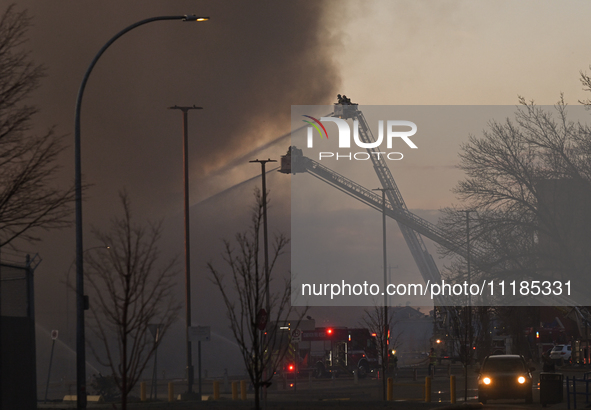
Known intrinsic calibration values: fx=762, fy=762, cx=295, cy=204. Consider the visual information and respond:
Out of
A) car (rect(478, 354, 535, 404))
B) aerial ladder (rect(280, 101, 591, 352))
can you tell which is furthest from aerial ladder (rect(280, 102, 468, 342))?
car (rect(478, 354, 535, 404))

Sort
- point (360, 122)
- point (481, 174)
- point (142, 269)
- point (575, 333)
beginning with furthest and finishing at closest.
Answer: point (575, 333)
point (360, 122)
point (481, 174)
point (142, 269)

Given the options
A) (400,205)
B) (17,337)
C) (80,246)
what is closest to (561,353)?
(400,205)

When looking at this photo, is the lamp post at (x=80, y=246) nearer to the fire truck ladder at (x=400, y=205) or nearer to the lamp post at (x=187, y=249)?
the lamp post at (x=187, y=249)

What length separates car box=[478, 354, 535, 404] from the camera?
25469 mm

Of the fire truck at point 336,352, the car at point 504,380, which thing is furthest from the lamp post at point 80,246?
the fire truck at point 336,352

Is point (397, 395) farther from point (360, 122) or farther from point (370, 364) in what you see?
point (360, 122)

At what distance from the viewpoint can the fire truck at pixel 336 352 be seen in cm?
4897

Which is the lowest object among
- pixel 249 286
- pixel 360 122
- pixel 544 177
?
pixel 249 286

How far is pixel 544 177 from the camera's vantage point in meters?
28.8

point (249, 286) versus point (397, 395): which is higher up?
point (249, 286)

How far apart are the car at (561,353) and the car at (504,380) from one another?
39.3 meters

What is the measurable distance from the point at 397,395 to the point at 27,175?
834 inches

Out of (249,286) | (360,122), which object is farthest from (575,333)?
(249,286)

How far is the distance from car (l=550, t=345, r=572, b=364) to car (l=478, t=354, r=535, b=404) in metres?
39.3
